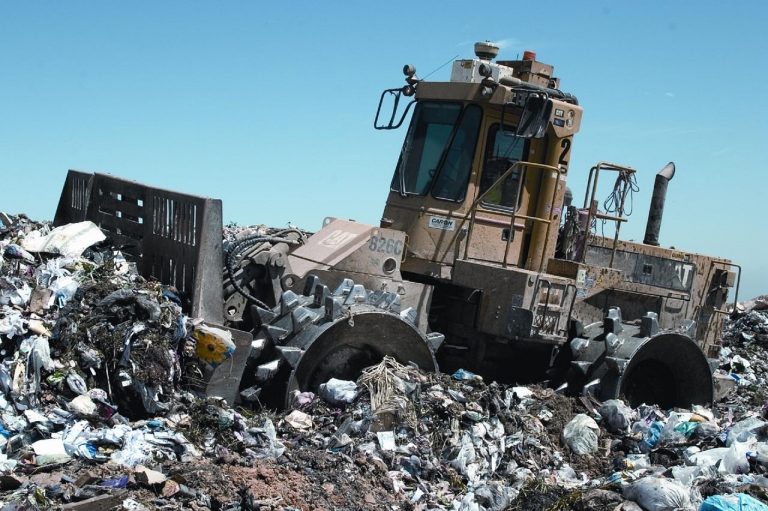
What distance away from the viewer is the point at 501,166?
8.18 meters

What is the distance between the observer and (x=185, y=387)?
6.71 meters

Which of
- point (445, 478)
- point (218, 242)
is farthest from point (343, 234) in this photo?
point (445, 478)

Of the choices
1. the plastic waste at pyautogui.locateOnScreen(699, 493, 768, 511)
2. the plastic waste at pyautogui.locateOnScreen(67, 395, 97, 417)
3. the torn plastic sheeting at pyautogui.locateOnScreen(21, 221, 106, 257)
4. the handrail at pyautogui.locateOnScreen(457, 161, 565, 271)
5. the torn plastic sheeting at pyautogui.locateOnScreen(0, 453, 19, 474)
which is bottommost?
→ the torn plastic sheeting at pyautogui.locateOnScreen(0, 453, 19, 474)

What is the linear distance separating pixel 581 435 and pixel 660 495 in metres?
1.76

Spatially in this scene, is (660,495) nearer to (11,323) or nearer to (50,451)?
(50,451)

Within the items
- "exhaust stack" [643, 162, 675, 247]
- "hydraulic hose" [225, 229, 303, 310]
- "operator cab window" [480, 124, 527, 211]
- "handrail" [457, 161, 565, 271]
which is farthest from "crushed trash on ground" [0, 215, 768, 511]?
"exhaust stack" [643, 162, 675, 247]

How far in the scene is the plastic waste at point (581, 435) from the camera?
7.25m

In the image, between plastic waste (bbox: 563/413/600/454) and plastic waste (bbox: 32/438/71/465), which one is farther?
plastic waste (bbox: 563/413/600/454)

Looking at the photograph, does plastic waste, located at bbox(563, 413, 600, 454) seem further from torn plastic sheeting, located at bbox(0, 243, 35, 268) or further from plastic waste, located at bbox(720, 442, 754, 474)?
torn plastic sheeting, located at bbox(0, 243, 35, 268)

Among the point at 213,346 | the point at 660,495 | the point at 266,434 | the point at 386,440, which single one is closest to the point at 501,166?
the point at 386,440

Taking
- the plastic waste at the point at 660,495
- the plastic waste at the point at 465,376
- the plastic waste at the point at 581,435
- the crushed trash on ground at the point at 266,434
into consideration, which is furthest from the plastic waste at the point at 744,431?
the plastic waste at the point at 465,376

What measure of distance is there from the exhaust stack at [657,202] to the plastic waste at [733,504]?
16.4 ft

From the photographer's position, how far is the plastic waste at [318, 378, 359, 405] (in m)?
6.89

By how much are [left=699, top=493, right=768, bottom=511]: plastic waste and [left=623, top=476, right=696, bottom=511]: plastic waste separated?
135 mm
